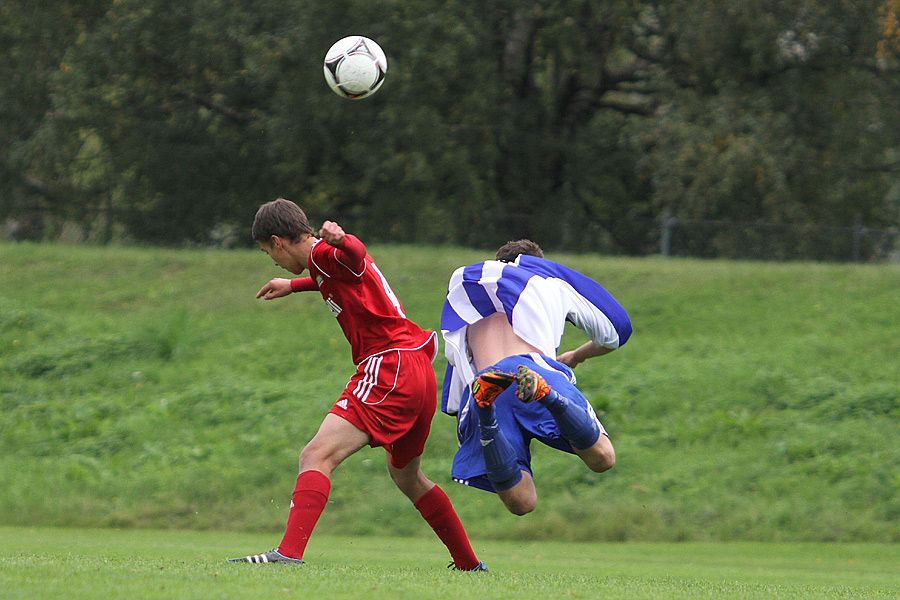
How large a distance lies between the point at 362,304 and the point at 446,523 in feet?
4.61

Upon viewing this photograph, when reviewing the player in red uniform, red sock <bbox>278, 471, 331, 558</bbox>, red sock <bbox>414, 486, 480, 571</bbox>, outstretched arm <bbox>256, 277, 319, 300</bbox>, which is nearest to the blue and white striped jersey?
the player in red uniform

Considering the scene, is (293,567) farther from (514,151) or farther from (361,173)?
(514,151)

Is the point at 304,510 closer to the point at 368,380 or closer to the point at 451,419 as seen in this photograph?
the point at 368,380

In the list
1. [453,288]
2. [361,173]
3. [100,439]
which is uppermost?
[453,288]

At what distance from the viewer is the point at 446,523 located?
225 inches

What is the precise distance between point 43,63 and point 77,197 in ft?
11.5

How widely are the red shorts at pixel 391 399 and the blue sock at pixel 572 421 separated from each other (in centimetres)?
66

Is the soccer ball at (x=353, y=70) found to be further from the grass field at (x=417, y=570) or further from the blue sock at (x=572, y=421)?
the grass field at (x=417, y=570)

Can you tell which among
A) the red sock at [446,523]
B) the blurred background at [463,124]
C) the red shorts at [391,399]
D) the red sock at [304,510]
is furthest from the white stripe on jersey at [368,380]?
the blurred background at [463,124]

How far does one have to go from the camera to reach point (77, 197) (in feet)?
85.8

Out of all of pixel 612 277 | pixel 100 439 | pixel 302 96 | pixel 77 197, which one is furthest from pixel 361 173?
pixel 100 439

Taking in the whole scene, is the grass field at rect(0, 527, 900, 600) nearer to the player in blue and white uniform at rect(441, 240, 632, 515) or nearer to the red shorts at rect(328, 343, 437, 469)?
the player in blue and white uniform at rect(441, 240, 632, 515)

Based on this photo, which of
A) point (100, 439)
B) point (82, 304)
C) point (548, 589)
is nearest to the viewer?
point (548, 589)

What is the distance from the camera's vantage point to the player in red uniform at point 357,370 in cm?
502
